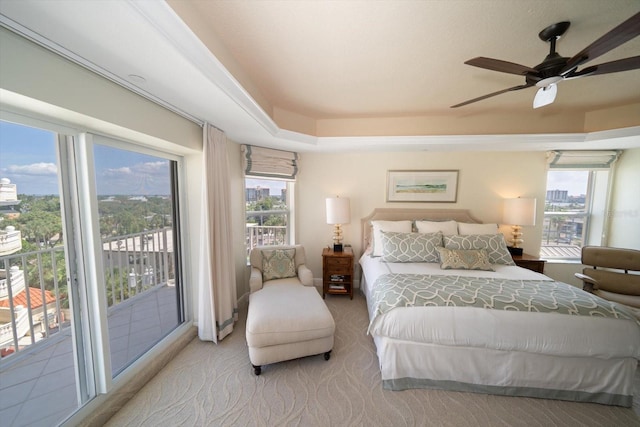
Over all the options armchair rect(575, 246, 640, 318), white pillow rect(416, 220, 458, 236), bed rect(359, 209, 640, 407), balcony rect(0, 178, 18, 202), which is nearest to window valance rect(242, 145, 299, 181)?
balcony rect(0, 178, 18, 202)

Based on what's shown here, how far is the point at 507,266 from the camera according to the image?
A: 2.54 metres

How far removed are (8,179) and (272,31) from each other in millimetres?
1730

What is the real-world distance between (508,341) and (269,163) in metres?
3.05

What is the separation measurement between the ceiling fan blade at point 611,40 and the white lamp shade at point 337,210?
2303 mm

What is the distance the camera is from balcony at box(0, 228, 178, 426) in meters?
1.39

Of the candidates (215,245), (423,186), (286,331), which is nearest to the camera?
(286,331)

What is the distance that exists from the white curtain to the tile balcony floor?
0.50 m

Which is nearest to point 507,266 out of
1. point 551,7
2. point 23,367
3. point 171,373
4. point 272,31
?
point 551,7

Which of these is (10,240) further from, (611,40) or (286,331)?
(611,40)

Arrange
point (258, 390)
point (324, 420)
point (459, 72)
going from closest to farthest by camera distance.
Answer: point (324, 420) < point (258, 390) < point (459, 72)

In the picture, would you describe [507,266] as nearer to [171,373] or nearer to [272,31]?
[272,31]

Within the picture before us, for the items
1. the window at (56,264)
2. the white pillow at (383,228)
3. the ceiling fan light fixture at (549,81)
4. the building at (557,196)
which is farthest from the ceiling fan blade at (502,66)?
the building at (557,196)

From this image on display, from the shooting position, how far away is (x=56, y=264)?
61.6 inches

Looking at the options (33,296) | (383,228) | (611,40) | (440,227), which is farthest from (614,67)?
(33,296)
